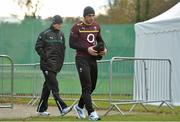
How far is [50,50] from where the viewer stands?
11.6 metres

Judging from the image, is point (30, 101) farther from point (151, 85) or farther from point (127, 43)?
point (127, 43)

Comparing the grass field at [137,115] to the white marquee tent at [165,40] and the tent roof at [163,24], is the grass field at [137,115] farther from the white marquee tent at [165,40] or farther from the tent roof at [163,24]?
the tent roof at [163,24]

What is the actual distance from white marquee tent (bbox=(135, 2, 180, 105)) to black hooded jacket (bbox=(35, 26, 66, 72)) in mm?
4816

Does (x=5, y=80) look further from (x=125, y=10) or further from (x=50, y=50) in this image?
(x=125, y=10)

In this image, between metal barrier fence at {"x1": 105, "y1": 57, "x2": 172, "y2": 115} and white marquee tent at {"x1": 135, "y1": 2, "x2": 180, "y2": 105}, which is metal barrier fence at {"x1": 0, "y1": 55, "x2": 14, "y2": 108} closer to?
metal barrier fence at {"x1": 105, "y1": 57, "x2": 172, "y2": 115}

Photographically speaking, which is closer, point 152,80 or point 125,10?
point 152,80

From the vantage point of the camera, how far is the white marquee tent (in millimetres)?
15758

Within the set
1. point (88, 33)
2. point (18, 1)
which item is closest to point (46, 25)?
point (88, 33)

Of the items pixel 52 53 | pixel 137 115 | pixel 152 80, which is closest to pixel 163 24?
pixel 152 80

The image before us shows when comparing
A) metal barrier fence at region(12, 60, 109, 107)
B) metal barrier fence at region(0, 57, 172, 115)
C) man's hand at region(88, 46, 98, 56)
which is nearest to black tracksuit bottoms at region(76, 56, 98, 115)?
man's hand at region(88, 46, 98, 56)

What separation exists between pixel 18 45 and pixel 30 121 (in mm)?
10735

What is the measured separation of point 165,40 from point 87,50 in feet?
19.6

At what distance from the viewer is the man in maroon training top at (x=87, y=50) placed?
10664 mm

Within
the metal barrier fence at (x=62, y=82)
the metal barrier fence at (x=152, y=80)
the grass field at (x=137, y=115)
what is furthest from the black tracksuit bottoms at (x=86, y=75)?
the metal barrier fence at (x=62, y=82)
